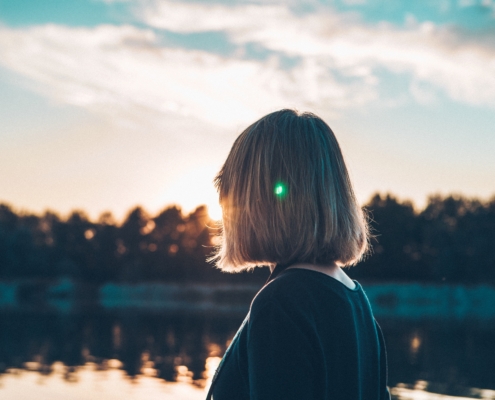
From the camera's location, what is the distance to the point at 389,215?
72.3m

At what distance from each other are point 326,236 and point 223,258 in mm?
318

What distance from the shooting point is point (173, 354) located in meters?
28.6

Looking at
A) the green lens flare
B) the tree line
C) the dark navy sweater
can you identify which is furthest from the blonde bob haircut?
the tree line

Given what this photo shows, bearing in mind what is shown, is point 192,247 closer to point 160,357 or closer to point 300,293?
point 160,357

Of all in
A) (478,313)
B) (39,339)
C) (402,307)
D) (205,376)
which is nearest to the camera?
(205,376)

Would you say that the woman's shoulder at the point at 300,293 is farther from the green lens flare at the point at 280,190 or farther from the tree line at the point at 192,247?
the tree line at the point at 192,247

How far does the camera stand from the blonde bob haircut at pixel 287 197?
5.62 feet

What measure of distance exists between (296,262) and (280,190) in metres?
0.20

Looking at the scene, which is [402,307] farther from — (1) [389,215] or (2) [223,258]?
(2) [223,258]

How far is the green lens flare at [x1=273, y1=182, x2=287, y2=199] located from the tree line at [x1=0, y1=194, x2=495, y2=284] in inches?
2332

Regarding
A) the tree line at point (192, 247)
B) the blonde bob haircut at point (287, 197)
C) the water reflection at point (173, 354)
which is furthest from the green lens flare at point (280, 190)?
the tree line at point (192, 247)

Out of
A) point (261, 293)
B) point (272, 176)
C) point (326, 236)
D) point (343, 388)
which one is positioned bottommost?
point (343, 388)

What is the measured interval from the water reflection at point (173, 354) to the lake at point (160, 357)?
36 mm

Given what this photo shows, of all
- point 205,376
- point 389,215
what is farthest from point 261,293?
point 389,215
